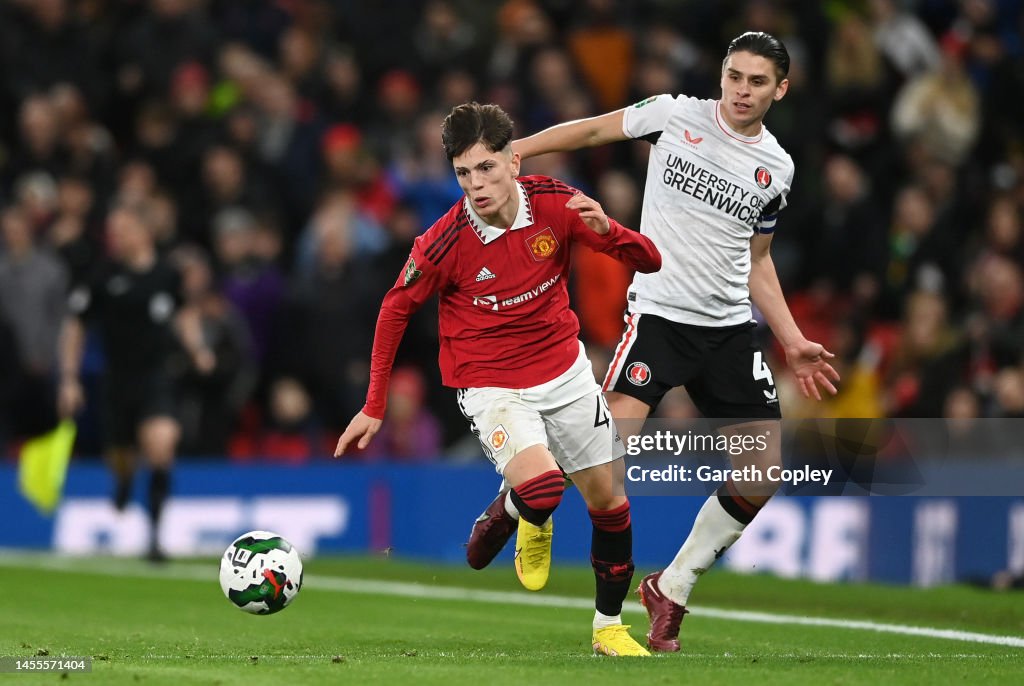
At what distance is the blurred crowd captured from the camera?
13.9 meters

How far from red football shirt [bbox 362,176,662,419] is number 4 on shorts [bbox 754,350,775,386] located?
3.24ft

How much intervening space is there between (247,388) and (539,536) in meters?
6.95

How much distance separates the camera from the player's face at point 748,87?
7816 millimetres

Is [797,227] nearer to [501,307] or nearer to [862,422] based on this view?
[862,422]

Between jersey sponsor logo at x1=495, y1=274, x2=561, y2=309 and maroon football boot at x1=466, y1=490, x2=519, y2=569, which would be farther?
maroon football boot at x1=466, y1=490, x2=519, y2=569

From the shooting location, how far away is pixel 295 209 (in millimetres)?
15273

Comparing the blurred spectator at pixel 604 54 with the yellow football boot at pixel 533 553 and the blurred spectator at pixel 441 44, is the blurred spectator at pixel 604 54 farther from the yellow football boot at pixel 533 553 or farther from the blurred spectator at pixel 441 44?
the yellow football boot at pixel 533 553

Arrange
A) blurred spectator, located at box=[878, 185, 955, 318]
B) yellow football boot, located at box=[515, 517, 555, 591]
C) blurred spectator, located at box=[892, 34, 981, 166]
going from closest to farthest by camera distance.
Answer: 1. yellow football boot, located at box=[515, 517, 555, 591]
2. blurred spectator, located at box=[878, 185, 955, 318]
3. blurred spectator, located at box=[892, 34, 981, 166]

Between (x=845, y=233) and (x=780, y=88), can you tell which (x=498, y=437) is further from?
(x=845, y=233)

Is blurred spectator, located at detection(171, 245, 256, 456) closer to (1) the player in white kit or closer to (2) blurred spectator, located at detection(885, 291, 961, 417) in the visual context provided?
(2) blurred spectator, located at detection(885, 291, 961, 417)

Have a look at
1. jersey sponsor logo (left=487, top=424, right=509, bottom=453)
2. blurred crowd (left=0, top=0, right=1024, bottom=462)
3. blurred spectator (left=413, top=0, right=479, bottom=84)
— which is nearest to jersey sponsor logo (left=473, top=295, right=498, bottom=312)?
jersey sponsor logo (left=487, top=424, right=509, bottom=453)

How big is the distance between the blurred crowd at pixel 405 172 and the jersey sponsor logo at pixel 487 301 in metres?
6.11

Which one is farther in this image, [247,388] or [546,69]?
[546,69]

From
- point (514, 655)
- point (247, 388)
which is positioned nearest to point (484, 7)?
point (247, 388)
